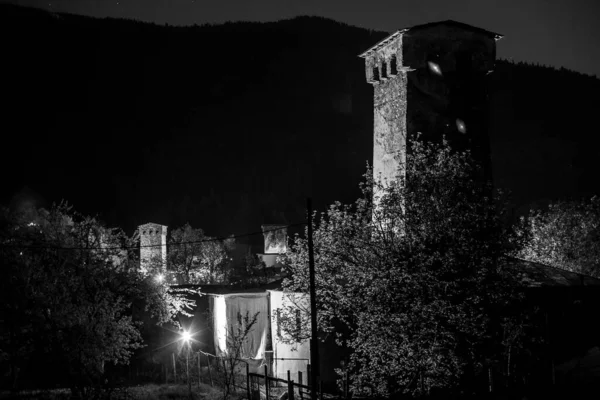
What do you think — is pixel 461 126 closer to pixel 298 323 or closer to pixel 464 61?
pixel 464 61

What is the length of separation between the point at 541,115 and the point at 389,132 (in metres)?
126

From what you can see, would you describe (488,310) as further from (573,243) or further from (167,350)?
(573,243)

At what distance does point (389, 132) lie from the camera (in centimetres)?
2833

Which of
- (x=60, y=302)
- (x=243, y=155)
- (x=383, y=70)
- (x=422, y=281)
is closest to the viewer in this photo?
(x=422, y=281)

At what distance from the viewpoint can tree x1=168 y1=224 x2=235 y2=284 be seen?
2472 inches

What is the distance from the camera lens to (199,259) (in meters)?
72.8

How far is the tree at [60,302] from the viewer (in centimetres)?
2241

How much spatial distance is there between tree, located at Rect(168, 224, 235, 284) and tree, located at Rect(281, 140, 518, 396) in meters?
39.3

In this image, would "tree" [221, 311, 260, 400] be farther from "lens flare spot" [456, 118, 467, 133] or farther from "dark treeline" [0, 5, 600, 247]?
"dark treeline" [0, 5, 600, 247]

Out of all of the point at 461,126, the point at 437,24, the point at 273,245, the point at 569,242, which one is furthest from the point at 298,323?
the point at 273,245

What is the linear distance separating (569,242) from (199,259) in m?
43.3

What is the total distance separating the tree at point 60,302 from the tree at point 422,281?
839cm

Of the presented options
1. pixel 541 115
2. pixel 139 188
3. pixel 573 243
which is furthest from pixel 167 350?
pixel 541 115

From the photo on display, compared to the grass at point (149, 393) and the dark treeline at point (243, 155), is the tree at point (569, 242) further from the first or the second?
the dark treeline at point (243, 155)
